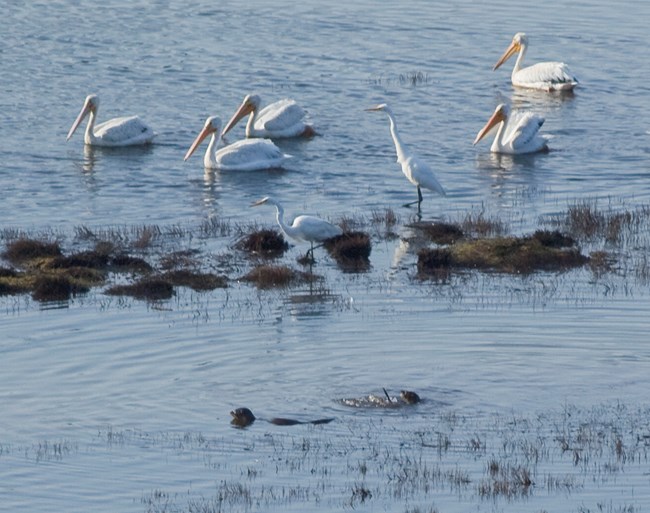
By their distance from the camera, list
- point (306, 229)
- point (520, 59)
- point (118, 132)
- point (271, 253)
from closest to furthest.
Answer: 1. point (306, 229)
2. point (271, 253)
3. point (118, 132)
4. point (520, 59)

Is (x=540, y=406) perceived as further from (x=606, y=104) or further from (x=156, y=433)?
(x=606, y=104)

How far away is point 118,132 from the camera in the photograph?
84.3ft

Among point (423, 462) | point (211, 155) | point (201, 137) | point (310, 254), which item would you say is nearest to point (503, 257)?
point (310, 254)

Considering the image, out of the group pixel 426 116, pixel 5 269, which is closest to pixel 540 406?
pixel 5 269

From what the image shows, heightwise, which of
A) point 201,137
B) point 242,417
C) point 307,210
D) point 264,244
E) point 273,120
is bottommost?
point 242,417

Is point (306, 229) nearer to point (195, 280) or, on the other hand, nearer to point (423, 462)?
point (195, 280)

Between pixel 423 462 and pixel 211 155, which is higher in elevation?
pixel 211 155

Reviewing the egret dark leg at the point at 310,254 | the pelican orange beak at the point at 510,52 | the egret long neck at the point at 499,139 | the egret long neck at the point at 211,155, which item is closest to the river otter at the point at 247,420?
the egret dark leg at the point at 310,254

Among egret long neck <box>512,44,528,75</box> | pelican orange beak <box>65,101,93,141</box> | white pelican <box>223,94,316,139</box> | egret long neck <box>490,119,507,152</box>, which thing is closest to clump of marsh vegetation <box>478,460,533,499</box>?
egret long neck <box>490,119,507,152</box>

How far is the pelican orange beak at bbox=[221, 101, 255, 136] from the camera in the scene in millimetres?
27381

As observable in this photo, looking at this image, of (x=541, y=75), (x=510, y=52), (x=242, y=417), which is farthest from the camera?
(x=510, y=52)

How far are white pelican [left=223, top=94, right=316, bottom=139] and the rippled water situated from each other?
42 centimetres

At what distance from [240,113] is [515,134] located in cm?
501

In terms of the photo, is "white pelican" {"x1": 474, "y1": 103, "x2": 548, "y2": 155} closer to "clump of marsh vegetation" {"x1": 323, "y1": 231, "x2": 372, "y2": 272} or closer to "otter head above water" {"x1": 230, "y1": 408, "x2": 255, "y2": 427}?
"clump of marsh vegetation" {"x1": 323, "y1": 231, "x2": 372, "y2": 272}
